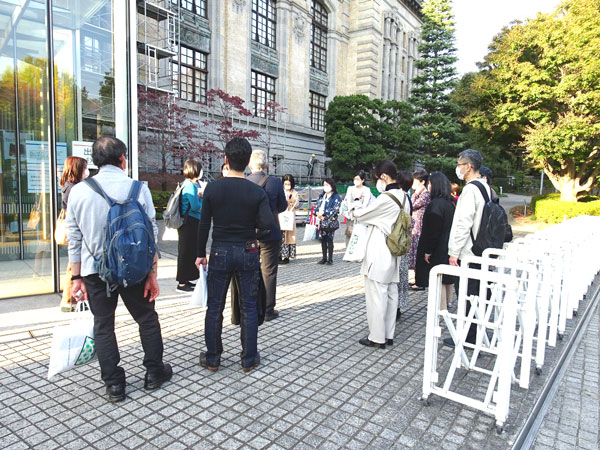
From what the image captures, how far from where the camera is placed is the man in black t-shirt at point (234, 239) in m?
3.55

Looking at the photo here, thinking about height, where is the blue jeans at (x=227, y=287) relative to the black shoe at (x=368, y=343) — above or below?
above

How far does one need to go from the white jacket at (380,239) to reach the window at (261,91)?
23.9 metres

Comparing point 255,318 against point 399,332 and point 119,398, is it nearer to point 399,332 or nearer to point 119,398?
point 119,398

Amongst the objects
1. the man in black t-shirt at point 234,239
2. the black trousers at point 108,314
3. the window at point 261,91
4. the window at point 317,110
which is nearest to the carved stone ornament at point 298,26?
the window at point 261,91

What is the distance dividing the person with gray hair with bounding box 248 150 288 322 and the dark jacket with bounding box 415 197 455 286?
1891 mm

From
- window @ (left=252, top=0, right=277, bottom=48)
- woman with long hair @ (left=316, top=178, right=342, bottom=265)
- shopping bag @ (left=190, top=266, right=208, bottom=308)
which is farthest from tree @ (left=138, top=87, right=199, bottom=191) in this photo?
shopping bag @ (left=190, top=266, right=208, bottom=308)

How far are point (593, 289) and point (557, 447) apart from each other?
615cm

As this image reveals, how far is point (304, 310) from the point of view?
584cm

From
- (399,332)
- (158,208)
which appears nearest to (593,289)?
(399,332)

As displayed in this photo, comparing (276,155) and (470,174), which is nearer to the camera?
(470,174)

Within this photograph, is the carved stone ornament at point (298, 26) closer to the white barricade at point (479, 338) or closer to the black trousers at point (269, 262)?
the black trousers at point (269, 262)

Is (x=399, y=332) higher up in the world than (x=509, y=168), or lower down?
lower down

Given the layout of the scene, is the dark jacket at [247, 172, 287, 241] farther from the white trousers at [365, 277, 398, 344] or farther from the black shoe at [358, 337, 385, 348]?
the black shoe at [358, 337, 385, 348]

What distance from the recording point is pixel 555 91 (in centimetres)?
1878
